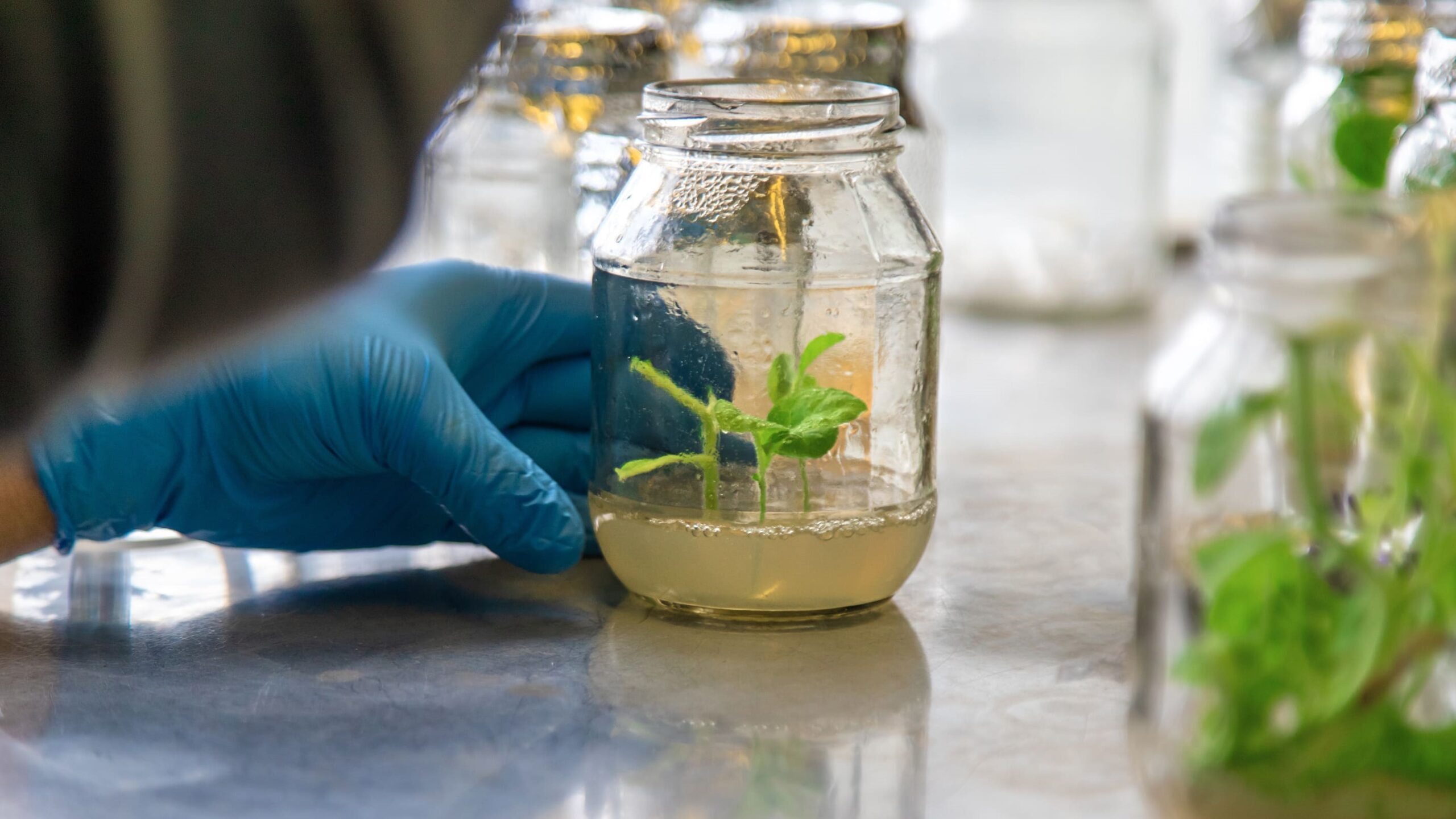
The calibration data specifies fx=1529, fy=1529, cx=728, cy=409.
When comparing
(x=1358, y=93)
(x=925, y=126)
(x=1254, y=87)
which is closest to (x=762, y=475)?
(x=925, y=126)

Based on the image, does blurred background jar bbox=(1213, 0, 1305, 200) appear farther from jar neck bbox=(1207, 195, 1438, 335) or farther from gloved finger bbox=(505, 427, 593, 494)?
jar neck bbox=(1207, 195, 1438, 335)

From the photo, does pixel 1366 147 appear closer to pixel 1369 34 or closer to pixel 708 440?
pixel 1369 34

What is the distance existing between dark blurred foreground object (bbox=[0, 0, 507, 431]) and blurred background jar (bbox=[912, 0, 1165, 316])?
1490 mm

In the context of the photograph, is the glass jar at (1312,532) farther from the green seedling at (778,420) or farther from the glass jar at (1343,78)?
the glass jar at (1343,78)

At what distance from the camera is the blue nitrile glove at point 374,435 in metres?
0.81

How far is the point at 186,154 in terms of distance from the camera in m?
0.32

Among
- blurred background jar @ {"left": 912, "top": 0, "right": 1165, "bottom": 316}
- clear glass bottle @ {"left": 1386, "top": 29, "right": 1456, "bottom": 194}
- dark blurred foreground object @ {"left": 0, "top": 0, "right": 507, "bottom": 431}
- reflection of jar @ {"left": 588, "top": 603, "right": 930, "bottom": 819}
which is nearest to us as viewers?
dark blurred foreground object @ {"left": 0, "top": 0, "right": 507, "bottom": 431}

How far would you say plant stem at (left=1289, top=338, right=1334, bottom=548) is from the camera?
0.50m

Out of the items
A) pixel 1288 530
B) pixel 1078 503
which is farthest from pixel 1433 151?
pixel 1288 530

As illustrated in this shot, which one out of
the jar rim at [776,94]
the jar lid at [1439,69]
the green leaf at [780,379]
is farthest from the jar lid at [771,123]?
the jar lid at [1439,69]

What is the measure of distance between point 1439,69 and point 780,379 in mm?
427

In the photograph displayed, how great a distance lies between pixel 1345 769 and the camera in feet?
1.57

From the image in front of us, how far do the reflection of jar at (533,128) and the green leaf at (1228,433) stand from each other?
685 mm

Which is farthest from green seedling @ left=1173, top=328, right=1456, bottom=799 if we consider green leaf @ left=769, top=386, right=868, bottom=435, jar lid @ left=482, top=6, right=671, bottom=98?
jar lid @ left=482, top=6, right=671, bottom=98
